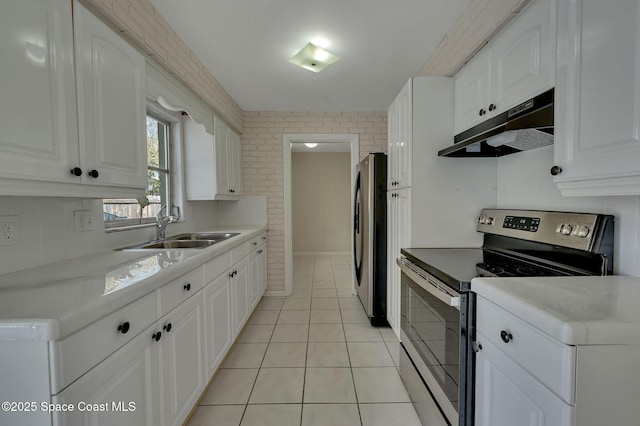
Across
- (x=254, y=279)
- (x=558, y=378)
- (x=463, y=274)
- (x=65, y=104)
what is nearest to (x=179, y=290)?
(x=65, y=104)

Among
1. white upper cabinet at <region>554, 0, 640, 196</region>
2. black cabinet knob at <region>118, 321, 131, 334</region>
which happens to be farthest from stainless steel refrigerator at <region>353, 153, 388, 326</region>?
black cabinet knob at <region>118, 321, 131, 334</region>

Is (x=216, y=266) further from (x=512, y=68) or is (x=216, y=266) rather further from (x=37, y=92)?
(x=512, y=68)

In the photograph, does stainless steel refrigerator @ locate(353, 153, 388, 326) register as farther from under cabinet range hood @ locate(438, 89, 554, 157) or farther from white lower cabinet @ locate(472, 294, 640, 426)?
white lower cabinet @ locate(472, 294, 640, 426)

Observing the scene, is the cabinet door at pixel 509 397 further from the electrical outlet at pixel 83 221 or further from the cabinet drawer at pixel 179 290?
the electrical outlet at pixel 83 221

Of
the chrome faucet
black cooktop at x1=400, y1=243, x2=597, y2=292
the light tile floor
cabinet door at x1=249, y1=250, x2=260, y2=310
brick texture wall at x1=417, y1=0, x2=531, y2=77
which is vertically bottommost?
the light tile floor

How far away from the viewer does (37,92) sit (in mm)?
992

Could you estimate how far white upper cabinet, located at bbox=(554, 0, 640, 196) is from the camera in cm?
85

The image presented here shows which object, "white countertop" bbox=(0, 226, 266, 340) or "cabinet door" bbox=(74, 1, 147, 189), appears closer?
"white countertop" bbox=(0, 226, 266, 340)

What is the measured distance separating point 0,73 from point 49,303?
740 millimetres

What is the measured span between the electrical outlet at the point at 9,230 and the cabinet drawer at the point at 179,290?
25.3 inches

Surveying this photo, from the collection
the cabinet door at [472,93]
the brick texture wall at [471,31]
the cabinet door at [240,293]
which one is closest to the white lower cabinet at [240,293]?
the cabinet door at [240,293]

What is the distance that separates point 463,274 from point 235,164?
2897 mm

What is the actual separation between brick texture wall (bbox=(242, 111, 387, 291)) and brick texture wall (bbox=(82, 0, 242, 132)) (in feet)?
2.87

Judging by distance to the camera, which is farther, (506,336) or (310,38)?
(310,38)
